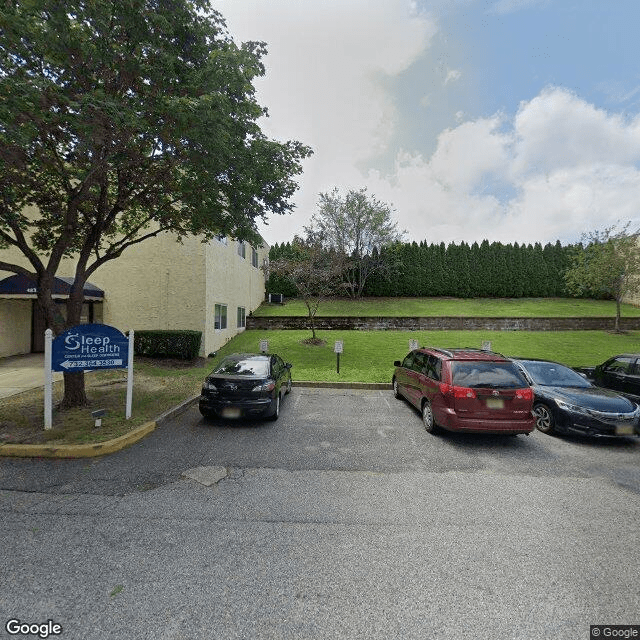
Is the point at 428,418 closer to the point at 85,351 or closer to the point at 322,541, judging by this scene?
the point at 322,541

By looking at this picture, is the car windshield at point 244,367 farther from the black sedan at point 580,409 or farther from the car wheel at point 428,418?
the black sedan at point 580,409

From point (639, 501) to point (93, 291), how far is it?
1672cm

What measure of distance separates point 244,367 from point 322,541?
14.1 feet

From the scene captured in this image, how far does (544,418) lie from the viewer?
20.5 ft

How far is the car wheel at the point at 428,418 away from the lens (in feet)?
19.7

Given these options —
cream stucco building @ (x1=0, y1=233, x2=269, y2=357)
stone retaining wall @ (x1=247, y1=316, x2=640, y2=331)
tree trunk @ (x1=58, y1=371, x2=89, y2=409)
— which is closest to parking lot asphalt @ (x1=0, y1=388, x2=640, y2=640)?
tree trunk @ (x1=58, y1=371, x2=89, y2=409)

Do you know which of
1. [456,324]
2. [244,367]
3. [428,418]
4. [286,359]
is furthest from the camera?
[456,324]

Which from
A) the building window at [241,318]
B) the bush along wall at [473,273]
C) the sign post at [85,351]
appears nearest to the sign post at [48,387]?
the sign post at [85,351]

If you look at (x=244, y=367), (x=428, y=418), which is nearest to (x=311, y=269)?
(x=244, y=367)

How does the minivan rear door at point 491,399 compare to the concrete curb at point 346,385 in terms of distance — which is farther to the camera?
the concrete curb at point 346,385

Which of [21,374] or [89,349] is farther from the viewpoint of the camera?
[21,374]

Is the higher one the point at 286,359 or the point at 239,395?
the point at 239,395

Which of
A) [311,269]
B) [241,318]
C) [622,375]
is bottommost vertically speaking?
[622,375]

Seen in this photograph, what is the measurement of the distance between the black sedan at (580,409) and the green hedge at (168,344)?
11131mm
